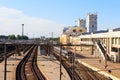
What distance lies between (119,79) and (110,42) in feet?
104

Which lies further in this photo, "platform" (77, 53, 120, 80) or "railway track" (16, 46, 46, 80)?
"platform" (77, 53, 120, 80)

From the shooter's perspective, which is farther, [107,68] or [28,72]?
[107,68]

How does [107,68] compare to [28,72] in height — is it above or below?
above

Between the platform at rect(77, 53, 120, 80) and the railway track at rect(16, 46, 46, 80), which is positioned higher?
the platform at rect(77, 53, 120, 80)

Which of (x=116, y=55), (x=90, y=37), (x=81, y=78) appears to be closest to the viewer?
(x=81, y=78)

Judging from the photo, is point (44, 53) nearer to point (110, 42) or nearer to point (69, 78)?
point (110, 42)

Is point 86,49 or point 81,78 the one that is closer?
point 81,78

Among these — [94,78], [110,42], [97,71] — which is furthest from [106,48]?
[94,78]

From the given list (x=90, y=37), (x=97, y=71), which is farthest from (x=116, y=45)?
(x=90, y=37)

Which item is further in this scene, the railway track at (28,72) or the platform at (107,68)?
the platform at (107,68)

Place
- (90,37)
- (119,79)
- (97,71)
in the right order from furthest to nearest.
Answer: (90,37)
(97,71)
(119,79)

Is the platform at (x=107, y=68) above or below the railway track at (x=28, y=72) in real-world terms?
above

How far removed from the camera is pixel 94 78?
43250mm

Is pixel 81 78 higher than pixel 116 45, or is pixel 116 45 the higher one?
pixel 116 45
